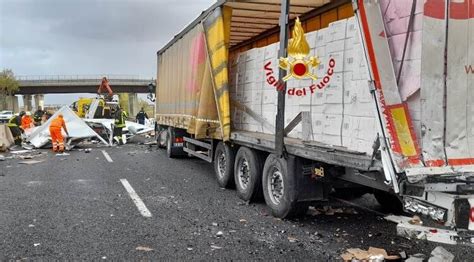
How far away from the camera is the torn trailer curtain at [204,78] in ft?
22.9

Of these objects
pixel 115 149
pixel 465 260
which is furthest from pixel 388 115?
pixel 115 149

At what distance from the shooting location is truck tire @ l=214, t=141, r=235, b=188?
7.64m

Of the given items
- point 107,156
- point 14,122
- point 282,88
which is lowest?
point 107,156

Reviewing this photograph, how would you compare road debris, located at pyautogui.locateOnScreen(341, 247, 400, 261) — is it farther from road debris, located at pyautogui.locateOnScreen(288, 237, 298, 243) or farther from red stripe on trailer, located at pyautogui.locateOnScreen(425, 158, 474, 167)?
red stripe on trailer, located at pyautogui.locateOnScreen(425, 158, 474, 167)

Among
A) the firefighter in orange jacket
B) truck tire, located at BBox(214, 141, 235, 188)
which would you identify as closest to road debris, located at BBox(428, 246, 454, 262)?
truck tire, located at BBox(214, 141, 235, 188)

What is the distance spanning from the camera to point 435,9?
11.2 ft

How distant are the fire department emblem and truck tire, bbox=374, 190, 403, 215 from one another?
2096 millimetres

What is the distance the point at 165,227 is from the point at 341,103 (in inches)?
101

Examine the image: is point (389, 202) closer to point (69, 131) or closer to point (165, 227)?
point (165, 227)

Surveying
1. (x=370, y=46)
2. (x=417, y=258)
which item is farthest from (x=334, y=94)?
(x=417, y=258)

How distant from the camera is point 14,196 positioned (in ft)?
24.4

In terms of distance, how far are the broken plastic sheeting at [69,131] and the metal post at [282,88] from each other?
12.6 meters

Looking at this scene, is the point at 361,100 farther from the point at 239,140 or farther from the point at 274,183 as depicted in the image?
the point at 239,140

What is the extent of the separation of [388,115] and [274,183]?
8.80 feet
